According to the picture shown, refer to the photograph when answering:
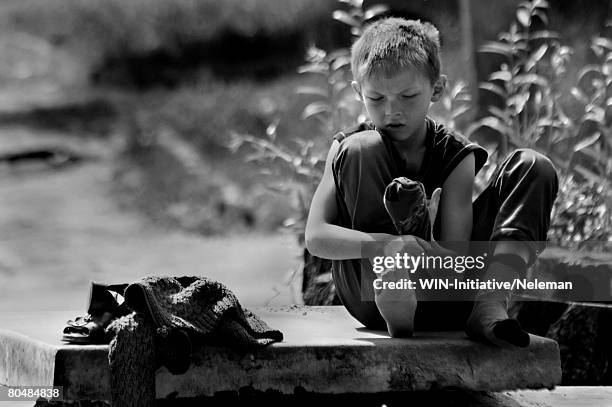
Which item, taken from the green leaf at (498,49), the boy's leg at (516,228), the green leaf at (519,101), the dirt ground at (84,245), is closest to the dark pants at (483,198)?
the boy's leg at (516,228)

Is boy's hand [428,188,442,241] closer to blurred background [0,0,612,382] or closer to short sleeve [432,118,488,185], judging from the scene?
short sleeve [432,118,488,185]

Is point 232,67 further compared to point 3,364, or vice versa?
point 232,67

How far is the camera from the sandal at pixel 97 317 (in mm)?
2965

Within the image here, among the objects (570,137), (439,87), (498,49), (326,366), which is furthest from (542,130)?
(326,366)

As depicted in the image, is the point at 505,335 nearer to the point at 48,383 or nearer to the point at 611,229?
the point at 48,383

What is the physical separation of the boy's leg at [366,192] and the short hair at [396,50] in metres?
0.19

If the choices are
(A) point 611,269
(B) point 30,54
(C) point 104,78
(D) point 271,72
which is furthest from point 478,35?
(B) point 30,54

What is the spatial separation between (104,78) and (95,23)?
0.78 meters

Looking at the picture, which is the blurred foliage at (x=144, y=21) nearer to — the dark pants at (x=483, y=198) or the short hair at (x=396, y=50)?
the short hair at (x=396, y=50)

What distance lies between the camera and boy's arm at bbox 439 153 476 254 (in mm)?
3121

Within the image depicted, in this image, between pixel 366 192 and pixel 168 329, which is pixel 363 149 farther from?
pixel 168 329

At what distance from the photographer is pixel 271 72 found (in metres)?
11.8

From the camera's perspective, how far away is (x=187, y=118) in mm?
11461

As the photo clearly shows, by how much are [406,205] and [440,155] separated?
373 mm
